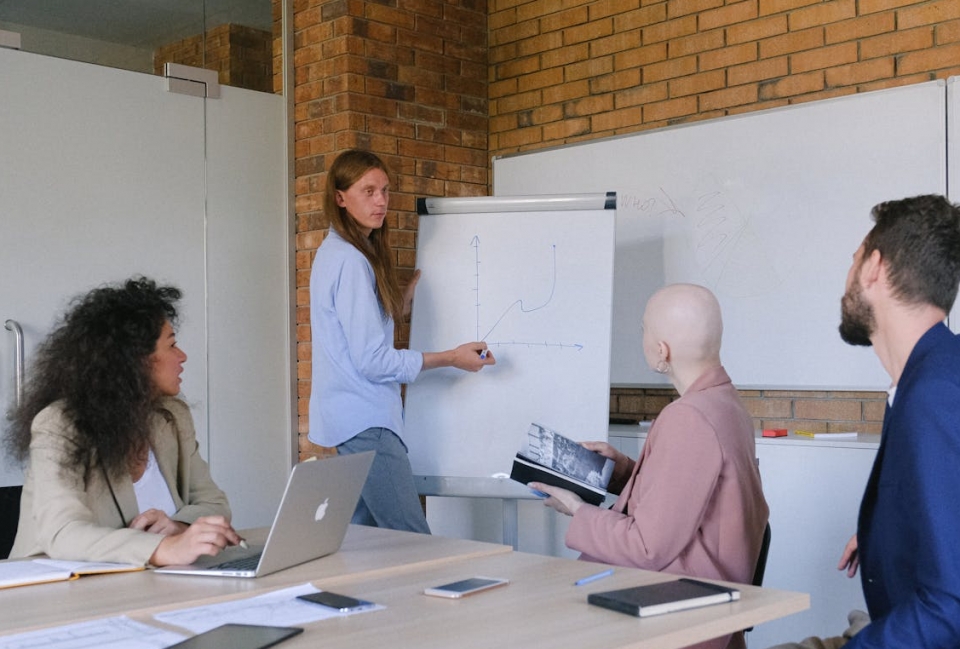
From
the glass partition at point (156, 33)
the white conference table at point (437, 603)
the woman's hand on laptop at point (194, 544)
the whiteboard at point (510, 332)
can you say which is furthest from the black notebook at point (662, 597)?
the glass partition at point (156, 33)

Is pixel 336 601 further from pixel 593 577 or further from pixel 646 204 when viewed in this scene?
pixel 646 204

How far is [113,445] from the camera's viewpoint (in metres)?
2.23

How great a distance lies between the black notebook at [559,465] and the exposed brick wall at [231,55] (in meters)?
2.61

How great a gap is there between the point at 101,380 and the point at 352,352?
4.02 ft

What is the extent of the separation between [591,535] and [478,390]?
Answer: 177 centimetres

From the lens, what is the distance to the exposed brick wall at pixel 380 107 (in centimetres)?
448

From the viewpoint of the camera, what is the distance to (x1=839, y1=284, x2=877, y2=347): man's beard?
1.89 metres

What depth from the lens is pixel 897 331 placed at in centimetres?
185

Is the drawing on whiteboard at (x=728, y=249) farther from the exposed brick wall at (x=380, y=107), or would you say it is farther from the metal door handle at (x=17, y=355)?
the metal door handle at (x=17, y=355)

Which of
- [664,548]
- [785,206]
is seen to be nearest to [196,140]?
A: [785,206]

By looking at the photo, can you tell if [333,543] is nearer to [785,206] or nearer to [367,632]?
[367,632]

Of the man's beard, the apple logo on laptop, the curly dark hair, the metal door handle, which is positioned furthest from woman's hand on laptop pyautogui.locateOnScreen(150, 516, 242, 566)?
the metal door handle

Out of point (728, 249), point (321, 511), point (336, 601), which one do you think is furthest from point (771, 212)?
point (336, 601)

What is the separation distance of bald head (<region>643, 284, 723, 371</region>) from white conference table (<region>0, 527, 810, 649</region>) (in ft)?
1.67
